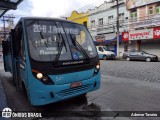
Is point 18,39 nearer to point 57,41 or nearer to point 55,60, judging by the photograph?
point 57,41

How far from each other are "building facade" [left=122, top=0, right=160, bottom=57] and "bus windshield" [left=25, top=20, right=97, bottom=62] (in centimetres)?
1876

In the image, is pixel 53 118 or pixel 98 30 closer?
pixel 53 118

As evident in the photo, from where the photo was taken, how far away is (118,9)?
27.2 metres

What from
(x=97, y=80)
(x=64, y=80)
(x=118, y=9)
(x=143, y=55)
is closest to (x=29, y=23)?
(x=64, y=80)

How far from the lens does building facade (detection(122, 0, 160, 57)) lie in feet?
73.4

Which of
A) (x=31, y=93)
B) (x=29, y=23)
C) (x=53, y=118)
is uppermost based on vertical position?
(x=29, y=23)

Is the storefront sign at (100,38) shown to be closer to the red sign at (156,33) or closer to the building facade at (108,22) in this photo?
the building facade at (108,22)

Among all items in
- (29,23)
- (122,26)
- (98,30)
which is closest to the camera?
(29,23)

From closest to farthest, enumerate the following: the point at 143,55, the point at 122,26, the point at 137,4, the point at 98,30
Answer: the point at 143,55 → the point at 137,4 → the point at 122,26 → the point at 98,30

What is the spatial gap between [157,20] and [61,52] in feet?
67.9

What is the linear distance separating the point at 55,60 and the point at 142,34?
21011 mm

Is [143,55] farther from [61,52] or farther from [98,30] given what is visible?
[61,52]

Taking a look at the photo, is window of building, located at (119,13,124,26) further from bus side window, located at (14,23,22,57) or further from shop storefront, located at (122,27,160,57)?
bus side window, located at (14,23,22,57)

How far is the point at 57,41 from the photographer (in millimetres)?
4840
